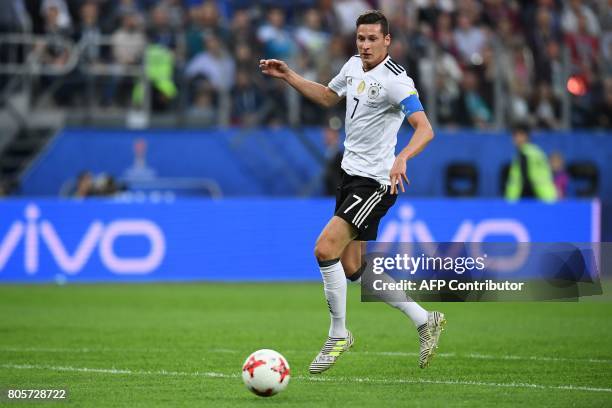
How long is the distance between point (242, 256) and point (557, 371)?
32.8ft

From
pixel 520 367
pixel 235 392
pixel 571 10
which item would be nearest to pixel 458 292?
pixel 520 367

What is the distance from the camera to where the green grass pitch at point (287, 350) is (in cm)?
718

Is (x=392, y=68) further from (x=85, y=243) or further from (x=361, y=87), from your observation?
(x=85, y=243)

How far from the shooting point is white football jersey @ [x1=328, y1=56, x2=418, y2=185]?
322 inches

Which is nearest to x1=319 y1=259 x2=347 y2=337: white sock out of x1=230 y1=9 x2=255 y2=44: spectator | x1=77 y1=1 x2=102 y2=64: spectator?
x1=230 y1=9 x2=255 y2=44: spectator

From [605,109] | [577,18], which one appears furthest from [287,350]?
[577,18]

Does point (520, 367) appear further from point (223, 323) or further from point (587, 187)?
point (587, 187)

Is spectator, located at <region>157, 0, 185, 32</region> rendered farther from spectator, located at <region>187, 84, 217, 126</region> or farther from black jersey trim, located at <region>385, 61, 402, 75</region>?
black jersey trim, located at <region>385, 61, 402, 75</region>

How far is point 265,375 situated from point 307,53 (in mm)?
13006

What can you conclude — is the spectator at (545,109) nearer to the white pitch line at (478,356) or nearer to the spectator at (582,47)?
the spectator at (582,47)

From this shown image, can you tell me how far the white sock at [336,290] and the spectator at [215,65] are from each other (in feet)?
38.1

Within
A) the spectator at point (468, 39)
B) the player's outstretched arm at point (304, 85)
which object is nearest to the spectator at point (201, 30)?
the spectator at point (468, 39)

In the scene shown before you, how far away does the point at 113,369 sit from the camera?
8391 millimetres

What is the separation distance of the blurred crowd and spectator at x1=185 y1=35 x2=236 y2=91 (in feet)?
0.06
